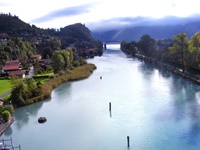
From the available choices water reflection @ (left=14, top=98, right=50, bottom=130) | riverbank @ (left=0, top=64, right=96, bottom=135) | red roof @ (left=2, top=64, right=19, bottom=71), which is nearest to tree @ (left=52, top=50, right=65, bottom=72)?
riverbank @ (left=0, top=64, right=96, bottom=135)

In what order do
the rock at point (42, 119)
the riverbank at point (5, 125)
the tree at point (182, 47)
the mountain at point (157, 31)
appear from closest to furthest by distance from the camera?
1. the riverbank at point (5, 125)
2. the rock at point (42, 119)
3. the tree at point (182, 47)
4. the mountain at point (157, 31)

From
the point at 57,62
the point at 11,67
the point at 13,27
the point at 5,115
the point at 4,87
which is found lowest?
the point at 5,115

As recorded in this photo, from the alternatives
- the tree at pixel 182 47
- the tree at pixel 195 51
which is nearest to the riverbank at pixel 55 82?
the tree at pixel 182 47

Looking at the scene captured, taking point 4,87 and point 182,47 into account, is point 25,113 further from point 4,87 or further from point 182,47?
point 182,47

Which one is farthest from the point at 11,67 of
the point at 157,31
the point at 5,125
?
the point at 157,31

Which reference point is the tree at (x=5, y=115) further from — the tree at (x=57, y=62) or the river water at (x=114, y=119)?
the tree at (x=57, y=62)

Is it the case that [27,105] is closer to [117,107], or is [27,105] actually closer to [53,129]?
[53,129]

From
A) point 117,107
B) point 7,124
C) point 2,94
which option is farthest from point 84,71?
point 7,124

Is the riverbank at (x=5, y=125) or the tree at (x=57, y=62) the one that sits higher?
the tree at (x=57, y=62)
